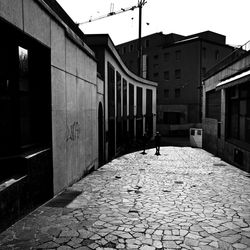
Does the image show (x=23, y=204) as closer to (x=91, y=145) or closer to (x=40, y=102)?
(x=40, y=102)

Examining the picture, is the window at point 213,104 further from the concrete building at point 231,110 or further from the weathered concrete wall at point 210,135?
the weathered concrete wall at point 210,135

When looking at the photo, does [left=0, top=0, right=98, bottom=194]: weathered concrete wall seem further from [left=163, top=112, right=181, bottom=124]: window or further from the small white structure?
[left=163, top=112, right=181, bottom=124]: window

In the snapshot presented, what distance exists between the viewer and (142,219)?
20.6 ft

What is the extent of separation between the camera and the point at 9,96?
6.04 metres

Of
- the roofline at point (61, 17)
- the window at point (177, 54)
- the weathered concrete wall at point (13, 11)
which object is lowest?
the weathered concrete wall at point (13, 11)

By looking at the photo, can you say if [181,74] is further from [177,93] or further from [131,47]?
[131,47]

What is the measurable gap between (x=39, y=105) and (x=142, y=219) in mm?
4228

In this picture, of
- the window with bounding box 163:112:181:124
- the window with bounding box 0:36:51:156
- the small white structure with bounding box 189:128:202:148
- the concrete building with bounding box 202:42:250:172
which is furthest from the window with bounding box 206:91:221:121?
the window with bounding box 163:112:181:124

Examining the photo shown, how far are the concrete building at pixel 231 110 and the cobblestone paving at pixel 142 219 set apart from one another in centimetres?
513

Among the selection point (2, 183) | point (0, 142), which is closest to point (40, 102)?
point (0, 142)

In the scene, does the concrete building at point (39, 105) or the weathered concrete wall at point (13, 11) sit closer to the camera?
the weathered concrete wall at point (13, 11)

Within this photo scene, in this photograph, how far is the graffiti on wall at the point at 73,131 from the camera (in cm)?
923

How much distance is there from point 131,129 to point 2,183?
24.8m

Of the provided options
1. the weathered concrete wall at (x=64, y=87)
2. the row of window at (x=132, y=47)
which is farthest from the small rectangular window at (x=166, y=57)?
the weathered concrete wall at (x=64, y=87)
